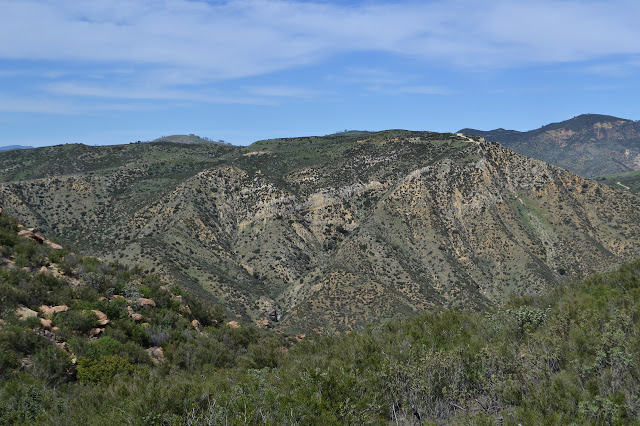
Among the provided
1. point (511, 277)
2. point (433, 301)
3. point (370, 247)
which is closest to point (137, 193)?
point (370, 247)

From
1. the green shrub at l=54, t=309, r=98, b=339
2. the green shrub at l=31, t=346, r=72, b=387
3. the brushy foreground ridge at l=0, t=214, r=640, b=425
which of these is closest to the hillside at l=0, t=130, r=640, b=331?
the brushy foreground ridge at l=0, t=214, r=640, b=425

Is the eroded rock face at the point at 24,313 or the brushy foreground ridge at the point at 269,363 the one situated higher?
the eroded rock face at the point at 24,313

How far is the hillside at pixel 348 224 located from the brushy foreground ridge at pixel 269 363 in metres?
39.2

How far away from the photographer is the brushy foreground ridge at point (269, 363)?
20.8 meters

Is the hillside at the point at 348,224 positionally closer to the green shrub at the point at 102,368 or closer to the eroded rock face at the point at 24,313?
the eroded rock face at the point at 24,313

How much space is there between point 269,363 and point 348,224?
79392 mm

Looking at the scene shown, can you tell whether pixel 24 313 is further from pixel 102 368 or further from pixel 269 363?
pixel 269 363

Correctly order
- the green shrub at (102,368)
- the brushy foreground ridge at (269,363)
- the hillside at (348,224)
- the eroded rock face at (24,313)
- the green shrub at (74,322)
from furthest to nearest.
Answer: the hillside at (348,224) → the green shrub at (74,322) → the eroded rock face at (24,313) → the green shrub at (102,368) → the brushy foreground ridge at (269,363)

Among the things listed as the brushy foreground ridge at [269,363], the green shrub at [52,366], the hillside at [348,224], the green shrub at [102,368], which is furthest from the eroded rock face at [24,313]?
the hillside at [348,224]

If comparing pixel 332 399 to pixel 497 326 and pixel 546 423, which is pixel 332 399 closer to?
pixel 546 423

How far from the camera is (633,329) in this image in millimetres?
27625

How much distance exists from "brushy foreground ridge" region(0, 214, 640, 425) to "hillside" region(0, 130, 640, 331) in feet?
129

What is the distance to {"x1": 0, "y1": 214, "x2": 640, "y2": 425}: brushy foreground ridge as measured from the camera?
20828 mm

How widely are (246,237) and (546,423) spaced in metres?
97.7
